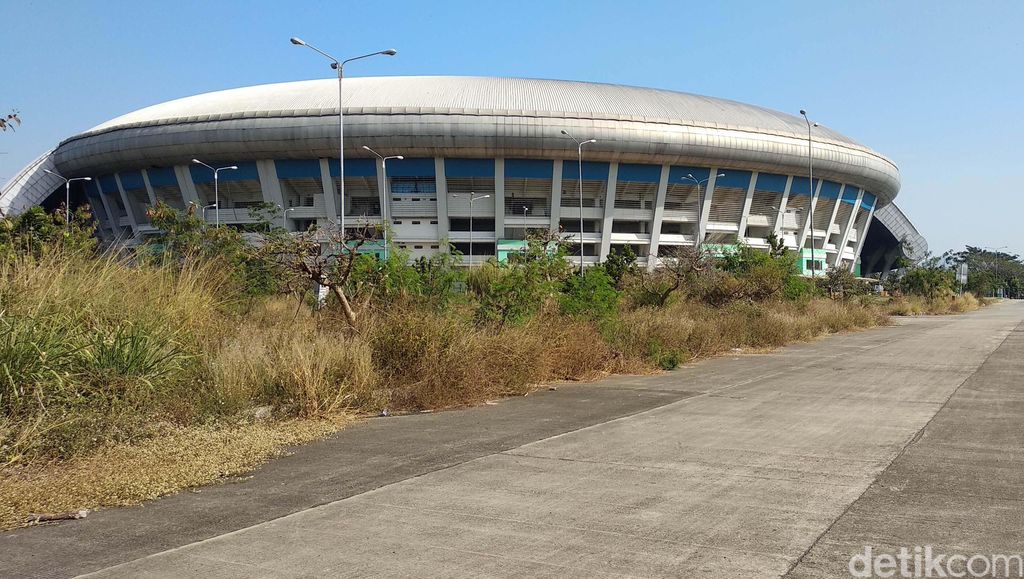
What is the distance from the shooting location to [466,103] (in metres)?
53.0

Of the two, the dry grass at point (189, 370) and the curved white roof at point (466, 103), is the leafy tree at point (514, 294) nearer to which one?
the dry grass at point (189, 370)

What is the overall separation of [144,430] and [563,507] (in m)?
3.92

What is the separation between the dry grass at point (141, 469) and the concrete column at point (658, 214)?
51984 millimetres

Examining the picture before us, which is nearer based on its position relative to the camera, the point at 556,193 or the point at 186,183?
the point at 556,193

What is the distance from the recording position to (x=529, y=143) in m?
52.2

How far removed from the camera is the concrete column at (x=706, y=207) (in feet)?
193

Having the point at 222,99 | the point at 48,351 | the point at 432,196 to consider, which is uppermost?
the point at 222,99

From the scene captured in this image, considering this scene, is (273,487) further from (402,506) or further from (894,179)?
(894,179)

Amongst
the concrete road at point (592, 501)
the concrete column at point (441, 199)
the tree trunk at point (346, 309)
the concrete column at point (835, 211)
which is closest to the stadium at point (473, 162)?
the concrete column at point (441, 199)

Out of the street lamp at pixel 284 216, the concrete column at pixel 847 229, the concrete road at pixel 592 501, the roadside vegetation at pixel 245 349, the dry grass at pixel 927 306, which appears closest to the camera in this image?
the concrete road at pixel 592 501

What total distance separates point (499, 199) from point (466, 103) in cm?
744

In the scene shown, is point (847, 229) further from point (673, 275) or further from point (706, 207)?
point (673, 275)

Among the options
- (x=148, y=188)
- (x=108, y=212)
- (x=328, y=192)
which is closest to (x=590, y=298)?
(x=328, y=192)

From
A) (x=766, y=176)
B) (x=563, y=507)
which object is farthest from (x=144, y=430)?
(x=766, y=176)
